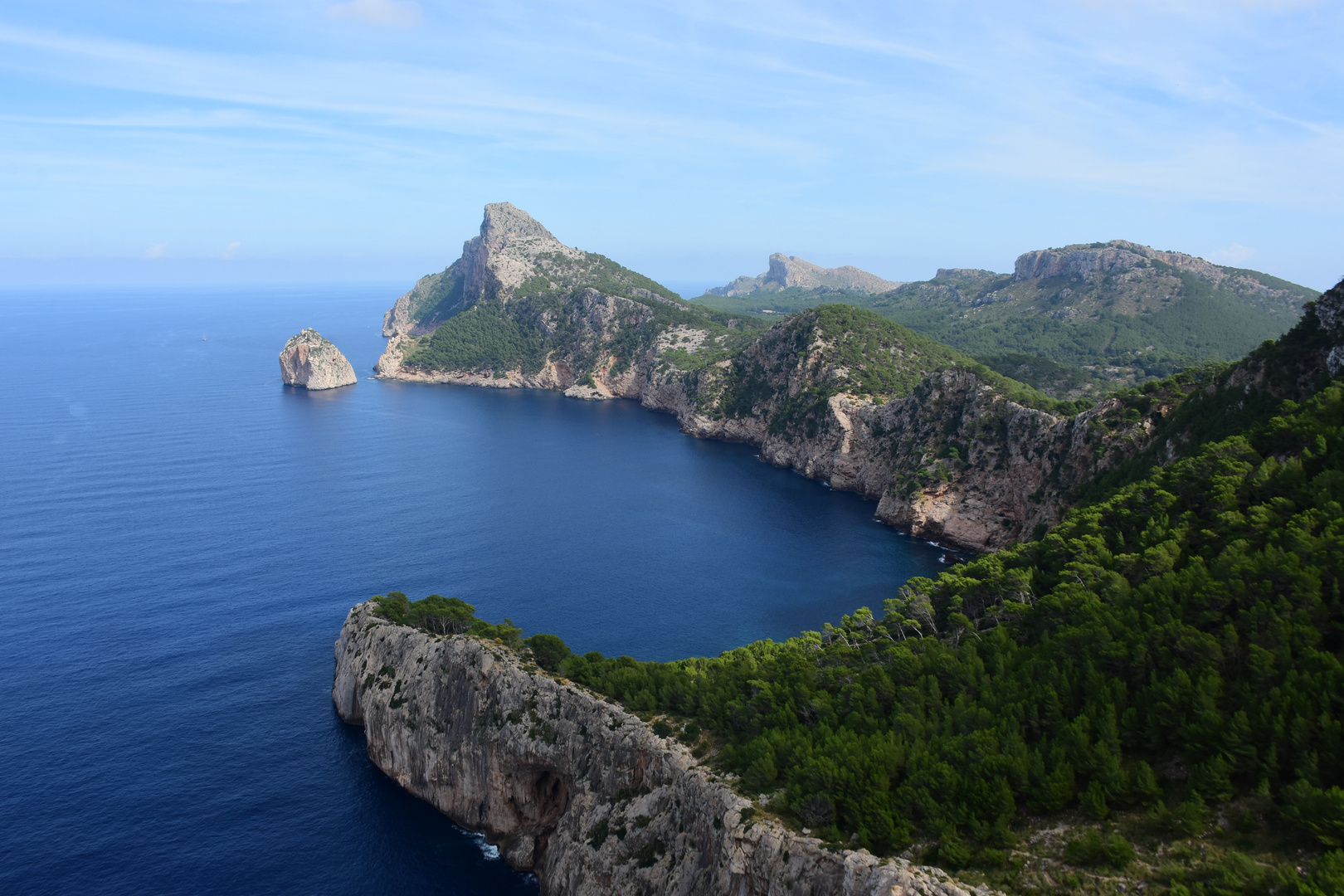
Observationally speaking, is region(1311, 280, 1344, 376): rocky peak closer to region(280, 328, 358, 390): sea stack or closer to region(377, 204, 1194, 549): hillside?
region(377, 204, 1194, 549): hillside

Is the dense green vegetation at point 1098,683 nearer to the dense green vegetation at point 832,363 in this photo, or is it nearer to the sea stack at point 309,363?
Answer: the dense green vegetation at point 832,363

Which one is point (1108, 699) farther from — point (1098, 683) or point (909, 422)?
point (909, 422)

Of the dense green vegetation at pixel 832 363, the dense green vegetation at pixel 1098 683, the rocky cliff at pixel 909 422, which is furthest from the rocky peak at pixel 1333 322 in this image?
the dense green vegetation at pixel 832 363

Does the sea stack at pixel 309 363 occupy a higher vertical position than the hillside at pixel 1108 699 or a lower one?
higher

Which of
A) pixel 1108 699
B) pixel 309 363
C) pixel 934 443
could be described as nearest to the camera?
pixel 1108 699

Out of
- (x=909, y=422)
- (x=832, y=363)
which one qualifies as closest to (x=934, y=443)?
(x=909, y=422)

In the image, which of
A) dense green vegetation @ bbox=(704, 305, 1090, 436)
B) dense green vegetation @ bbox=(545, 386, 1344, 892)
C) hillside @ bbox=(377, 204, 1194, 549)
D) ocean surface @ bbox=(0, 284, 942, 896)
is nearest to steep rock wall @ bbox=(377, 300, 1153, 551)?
hillside @ bbox=(377, 204, 1194, 549)

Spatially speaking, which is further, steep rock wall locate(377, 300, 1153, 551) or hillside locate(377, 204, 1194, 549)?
hillside locate(377, 204, 1194, 549)
